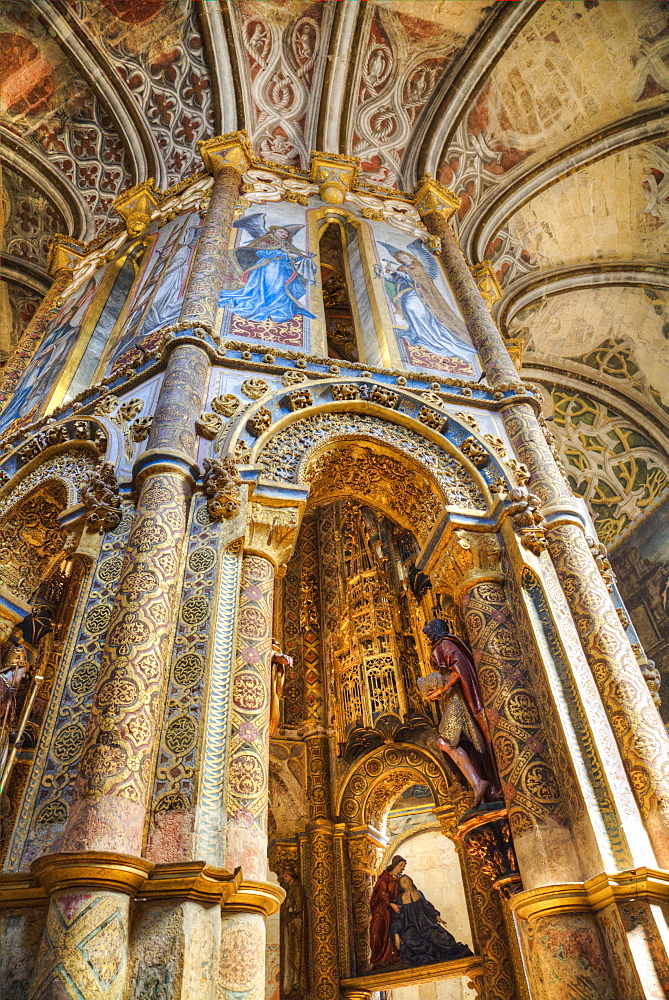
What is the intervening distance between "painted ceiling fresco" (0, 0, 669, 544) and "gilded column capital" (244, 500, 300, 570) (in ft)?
24.4

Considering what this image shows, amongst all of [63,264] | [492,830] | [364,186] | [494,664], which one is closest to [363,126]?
[364,186]

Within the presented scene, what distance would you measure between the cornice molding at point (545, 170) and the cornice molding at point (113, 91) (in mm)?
4887

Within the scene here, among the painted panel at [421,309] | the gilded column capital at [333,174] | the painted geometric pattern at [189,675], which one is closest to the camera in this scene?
the painted geometric pattern at [189,675]

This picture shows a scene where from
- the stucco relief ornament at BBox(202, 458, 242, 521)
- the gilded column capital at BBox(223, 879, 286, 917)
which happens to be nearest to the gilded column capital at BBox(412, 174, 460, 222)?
the stucco relief ornament at BBox(202, 458, 242, 521)

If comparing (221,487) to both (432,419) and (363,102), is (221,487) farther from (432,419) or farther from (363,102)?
(363,102)

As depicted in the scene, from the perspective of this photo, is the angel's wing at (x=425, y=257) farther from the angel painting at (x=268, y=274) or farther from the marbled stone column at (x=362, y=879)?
the marbled stone column at (x=362, y=879)

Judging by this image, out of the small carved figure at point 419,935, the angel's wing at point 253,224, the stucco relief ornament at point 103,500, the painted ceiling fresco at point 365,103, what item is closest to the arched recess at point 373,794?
the small carved figure at point 419,935

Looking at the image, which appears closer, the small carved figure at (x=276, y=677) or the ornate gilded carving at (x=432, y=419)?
the small carved figure at (x=276, y=677)

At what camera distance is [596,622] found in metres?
4.91

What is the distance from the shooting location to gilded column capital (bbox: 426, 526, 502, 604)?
18.0 feet

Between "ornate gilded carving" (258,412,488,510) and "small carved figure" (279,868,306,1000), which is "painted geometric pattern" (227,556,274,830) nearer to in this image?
"ornate gilded carving" (258,412,488,510)

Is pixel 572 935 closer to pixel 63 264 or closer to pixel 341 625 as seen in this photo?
pixel 341 625

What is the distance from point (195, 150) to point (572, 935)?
10.8 m

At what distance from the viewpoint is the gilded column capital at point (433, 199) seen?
10.2 meters
